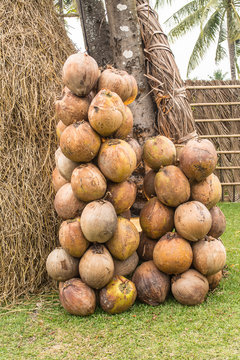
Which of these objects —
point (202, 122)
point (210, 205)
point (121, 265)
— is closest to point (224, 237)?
point (210, 205)

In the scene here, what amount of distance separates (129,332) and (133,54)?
1.90m

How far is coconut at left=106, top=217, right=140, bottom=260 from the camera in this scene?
2.21 meters

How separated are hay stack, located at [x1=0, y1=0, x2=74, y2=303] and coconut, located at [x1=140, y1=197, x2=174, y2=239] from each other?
0.68 metres

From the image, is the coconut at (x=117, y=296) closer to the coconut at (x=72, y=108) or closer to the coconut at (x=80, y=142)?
the coconut at (x=80, y=142)

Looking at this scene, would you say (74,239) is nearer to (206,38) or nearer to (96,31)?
(96,31)

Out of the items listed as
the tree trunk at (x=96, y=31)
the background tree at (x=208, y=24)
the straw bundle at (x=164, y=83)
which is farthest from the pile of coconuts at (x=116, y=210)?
the background tree at (x=208, y=24)

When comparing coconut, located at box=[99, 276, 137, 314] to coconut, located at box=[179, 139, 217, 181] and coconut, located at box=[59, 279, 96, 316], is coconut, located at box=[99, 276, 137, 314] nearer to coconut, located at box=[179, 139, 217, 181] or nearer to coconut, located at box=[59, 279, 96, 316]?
coconut, located at box=[59, 279, 96, 316]

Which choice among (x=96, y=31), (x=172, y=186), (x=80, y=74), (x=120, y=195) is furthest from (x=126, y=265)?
(x=96, y=31)

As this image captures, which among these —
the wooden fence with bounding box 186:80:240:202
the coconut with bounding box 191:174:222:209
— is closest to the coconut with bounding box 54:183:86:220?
the coconut with bounding box 191:174:222:209

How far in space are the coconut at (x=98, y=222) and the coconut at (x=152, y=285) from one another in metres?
0.35

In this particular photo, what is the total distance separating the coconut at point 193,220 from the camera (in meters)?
2.20

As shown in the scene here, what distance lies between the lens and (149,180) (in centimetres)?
254

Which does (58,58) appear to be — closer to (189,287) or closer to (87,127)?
(87,127)

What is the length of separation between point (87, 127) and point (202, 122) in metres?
4.94
